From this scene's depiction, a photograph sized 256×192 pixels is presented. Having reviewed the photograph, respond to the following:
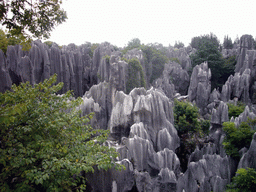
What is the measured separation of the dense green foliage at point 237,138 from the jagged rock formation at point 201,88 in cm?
1128

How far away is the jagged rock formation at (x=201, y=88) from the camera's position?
77.0ft

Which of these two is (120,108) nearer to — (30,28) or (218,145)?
(218,145)

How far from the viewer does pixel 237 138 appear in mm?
11359

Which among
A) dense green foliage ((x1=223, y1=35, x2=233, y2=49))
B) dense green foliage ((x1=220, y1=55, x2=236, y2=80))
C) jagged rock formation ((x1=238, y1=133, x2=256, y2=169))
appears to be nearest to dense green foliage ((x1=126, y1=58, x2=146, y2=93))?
dense green foliage ((x1=220, y1=55, x2=236, y2=80))

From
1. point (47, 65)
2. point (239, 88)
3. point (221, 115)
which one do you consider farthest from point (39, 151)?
point (47, 65)

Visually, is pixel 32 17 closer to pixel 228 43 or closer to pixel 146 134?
pixel 146 134

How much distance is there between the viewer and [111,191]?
8477mm

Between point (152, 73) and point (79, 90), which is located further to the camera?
point (152, 73)

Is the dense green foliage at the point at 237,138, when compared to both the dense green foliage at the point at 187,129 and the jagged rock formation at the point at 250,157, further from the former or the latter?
the dense green foliage at the point at 187,129

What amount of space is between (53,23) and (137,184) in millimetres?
7363

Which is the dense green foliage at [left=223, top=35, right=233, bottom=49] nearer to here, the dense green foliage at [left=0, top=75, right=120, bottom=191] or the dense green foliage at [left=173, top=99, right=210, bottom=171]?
the dense green foliage at [left=173, top=99, right=210, bottom=171]

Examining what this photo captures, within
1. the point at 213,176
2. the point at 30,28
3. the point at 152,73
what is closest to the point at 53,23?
the point at 30,28

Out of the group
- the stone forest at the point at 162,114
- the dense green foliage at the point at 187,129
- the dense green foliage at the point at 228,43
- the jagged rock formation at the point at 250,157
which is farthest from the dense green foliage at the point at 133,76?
the dense green foliage at the point at 228,43

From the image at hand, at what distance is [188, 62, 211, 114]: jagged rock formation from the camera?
77.0 feet
